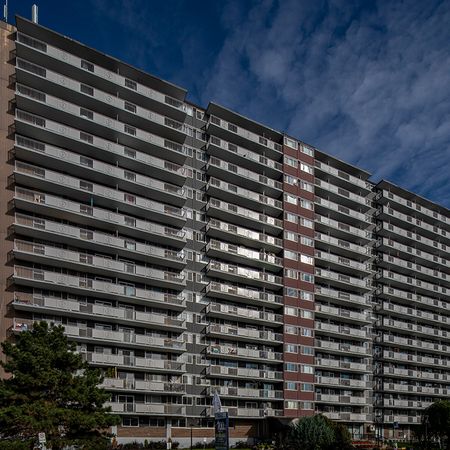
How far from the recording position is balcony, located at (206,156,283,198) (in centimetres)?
8802

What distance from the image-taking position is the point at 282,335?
91.0 metres

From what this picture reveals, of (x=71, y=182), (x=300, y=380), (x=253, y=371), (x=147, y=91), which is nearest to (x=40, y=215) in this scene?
(x=71, y=182)

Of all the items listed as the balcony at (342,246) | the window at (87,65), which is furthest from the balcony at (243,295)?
the window at (87,65)

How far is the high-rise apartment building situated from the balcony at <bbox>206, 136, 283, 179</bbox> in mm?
257

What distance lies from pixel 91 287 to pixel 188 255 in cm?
1596

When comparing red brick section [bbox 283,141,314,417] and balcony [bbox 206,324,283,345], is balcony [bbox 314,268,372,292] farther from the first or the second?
balcony [bbox 206,324,283,345]

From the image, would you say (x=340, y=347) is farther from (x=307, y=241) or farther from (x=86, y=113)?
(x=86, y=113)

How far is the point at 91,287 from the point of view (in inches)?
2790

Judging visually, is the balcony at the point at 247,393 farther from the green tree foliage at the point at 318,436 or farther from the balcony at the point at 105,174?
the balcony at the point at 105,174

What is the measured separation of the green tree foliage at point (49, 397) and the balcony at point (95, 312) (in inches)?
644

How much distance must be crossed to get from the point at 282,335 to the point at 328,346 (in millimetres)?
10524

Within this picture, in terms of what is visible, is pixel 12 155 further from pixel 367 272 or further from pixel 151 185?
pixel 367 272

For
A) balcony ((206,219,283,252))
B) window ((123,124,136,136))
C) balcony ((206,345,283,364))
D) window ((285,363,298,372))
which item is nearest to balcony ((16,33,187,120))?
window ((123,124,136,136))

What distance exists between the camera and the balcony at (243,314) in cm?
8388
